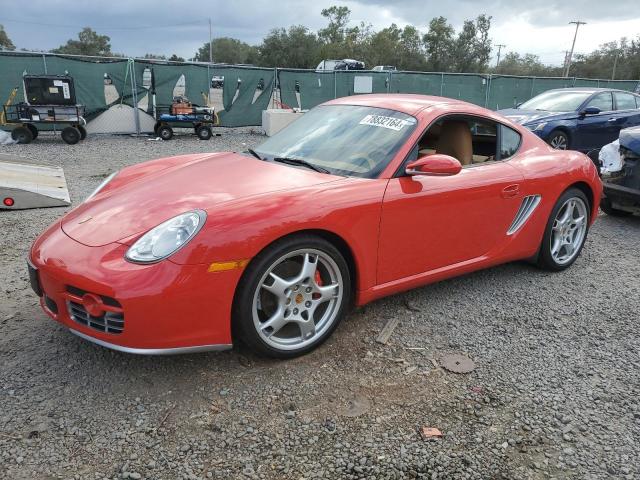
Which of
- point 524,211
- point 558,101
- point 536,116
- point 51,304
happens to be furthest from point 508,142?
point 558,101

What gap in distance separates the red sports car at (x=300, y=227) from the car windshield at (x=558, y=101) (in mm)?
6196

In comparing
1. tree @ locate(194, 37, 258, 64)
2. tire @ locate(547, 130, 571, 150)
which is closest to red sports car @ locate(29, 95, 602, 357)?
tire @ locate(547, 130, 571, 150)

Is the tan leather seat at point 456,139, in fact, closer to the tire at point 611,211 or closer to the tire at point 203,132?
the tire at point 611,211

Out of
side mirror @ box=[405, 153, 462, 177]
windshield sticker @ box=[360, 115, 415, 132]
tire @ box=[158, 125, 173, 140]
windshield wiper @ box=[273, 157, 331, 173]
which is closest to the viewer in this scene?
side mirror @ box=[405, 153, 462, 177]

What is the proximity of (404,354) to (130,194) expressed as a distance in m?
1.85

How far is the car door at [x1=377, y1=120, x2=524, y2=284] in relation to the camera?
3.04 meters

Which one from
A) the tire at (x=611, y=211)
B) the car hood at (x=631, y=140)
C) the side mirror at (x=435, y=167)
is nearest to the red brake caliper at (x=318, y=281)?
the side mirror at (x=435, y=167)

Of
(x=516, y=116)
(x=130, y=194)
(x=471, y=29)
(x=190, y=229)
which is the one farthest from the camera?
(x=471, y=29)

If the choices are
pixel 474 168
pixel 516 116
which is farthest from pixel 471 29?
pixel 474 168

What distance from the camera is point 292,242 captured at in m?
2.61

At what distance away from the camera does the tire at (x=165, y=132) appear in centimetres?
1377

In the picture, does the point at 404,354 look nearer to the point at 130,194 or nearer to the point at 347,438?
the point at 347,438

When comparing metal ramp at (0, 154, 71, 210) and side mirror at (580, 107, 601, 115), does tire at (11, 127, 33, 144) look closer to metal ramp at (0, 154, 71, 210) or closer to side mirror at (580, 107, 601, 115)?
metal ramp at (0, 154, 71, 210)

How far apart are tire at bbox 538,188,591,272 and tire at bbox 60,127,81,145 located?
1149 centimetres
